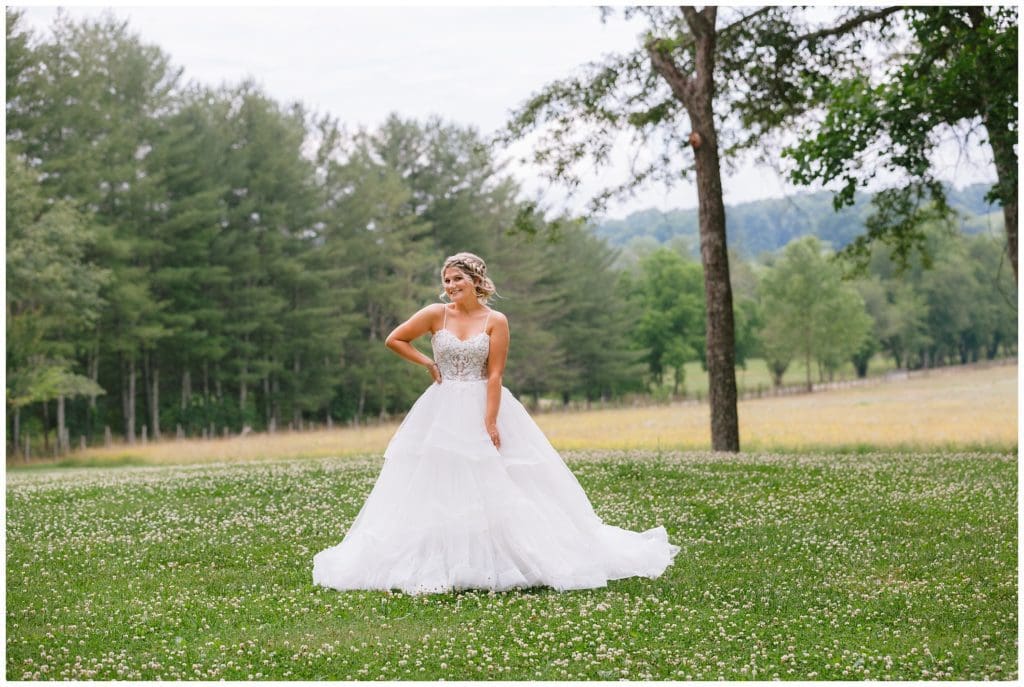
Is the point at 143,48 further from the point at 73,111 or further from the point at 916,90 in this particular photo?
the point at 916,90

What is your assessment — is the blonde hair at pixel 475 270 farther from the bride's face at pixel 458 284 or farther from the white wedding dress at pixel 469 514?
the white wedding dress at pixel 469 514

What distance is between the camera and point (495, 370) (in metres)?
10.3

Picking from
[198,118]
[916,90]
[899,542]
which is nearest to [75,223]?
[198,118]

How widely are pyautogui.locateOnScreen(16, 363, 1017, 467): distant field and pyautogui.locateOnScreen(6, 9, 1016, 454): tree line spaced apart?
16.3 ft

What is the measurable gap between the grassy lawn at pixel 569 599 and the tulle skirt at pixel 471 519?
287 millimetres

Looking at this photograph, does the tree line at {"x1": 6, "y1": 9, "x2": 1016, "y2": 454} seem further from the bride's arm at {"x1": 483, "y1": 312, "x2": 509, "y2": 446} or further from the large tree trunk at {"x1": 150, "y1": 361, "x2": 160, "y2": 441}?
the bride's arm at {"x1": 483, "y1": 312, "x2": 509, "y2": 446}

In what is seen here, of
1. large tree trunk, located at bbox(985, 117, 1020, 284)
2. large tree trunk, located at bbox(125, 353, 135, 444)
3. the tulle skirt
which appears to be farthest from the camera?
large tree trunk, located at bbox(125, 353, 135, 444)

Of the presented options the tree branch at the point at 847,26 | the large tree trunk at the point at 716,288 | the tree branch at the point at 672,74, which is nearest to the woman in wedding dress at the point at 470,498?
the large tree trunk at the point at 716,288

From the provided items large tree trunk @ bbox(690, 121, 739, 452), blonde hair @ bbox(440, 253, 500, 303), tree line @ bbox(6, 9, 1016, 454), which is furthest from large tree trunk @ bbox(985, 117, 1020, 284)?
tree line @ bbox(6, 9, 1016, 454)

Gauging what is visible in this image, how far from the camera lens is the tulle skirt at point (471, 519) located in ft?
32.7

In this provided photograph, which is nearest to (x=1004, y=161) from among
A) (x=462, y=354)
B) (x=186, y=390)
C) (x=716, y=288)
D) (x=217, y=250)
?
(x=716, y=288)

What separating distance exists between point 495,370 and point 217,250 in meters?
44.0

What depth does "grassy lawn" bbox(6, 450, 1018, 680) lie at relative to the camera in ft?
24.9

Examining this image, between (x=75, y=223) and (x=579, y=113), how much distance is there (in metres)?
24.3
